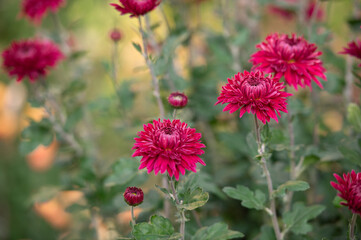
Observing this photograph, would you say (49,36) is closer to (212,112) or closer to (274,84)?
(212,112)

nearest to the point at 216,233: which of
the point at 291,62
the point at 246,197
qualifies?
the point at 246,197

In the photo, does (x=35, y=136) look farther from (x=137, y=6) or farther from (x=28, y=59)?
(x=137, y=6)

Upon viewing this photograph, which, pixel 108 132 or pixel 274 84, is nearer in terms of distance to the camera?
pixel 274 84

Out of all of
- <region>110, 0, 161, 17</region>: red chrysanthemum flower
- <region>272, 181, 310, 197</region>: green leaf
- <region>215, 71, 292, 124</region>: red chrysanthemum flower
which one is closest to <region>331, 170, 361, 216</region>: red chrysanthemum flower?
<region>272, 181, 310, 197</region>: green leaf

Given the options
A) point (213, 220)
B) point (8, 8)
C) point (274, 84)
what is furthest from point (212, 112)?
point (8, 8)

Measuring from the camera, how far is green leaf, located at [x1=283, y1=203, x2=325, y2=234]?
37.9 inches

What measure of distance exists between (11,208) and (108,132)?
75 cm

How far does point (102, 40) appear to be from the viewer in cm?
261

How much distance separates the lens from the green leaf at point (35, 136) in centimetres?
135

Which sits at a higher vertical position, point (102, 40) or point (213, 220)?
point (102, 40)

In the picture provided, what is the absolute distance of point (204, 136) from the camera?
1649mm

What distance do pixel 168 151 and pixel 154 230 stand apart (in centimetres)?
20

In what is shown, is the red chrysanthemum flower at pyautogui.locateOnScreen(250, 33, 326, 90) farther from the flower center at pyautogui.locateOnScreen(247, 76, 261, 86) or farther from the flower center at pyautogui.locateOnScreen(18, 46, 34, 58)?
the flower center at pyautogui.locateOnScreen(18, 46, 34, 58)

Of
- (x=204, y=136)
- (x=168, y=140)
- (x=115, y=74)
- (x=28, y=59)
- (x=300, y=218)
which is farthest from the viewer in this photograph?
(x=204, y=136)
